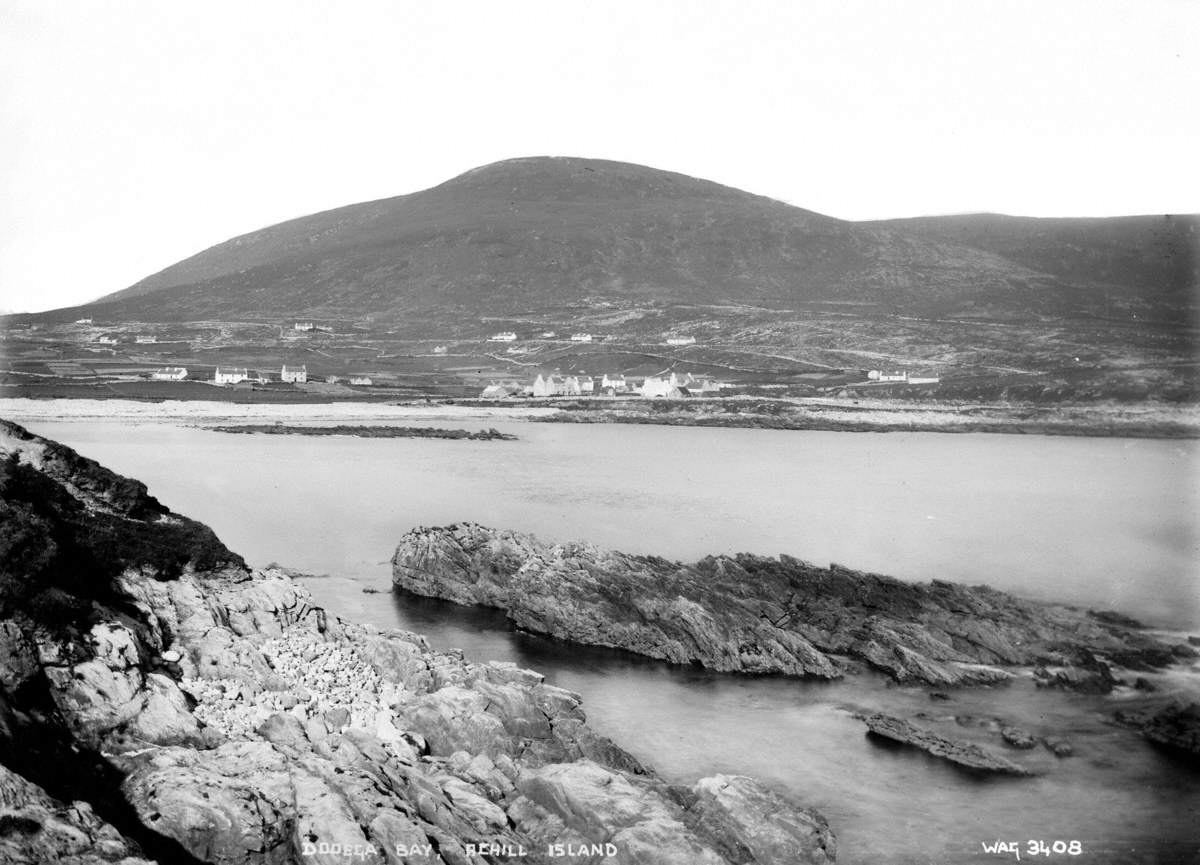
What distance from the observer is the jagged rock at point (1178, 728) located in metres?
13.1

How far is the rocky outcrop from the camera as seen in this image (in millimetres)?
16484

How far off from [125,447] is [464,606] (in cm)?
1757

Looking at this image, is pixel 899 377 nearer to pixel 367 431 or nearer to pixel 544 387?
pixel 544 387

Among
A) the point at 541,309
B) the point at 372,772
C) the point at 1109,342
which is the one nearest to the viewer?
the point at 372,772

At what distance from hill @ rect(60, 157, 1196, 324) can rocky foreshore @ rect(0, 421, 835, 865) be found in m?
73.9

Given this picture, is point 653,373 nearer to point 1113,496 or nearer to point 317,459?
point 317,459

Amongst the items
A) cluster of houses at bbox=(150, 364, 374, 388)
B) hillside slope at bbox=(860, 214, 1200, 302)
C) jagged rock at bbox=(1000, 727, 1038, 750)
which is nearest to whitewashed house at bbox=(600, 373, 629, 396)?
cluster of houses at bbox=(150, 364, 374, 388)

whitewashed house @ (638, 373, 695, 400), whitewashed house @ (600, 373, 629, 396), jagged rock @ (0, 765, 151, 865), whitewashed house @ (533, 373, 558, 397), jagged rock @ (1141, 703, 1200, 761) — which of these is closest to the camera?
jagged rock @ (0, 765, 151, 865)

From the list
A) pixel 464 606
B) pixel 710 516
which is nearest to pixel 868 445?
pixel 710 516

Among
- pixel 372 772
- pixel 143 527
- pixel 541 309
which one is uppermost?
pixel 541 309

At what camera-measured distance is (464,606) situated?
19.9 meters

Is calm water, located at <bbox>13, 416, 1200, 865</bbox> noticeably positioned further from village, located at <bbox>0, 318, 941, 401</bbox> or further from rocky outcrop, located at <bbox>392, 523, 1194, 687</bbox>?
village, located at <bbox>0, 318, 941, 401</bbox>

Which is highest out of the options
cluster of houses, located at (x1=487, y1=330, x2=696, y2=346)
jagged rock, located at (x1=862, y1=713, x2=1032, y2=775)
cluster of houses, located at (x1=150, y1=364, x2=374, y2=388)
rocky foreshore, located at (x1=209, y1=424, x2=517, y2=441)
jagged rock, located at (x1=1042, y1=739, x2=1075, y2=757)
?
cluster of houses, located at (x1=487, y1=330, x2=696, y2=346)

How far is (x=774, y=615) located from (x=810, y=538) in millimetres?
7020
